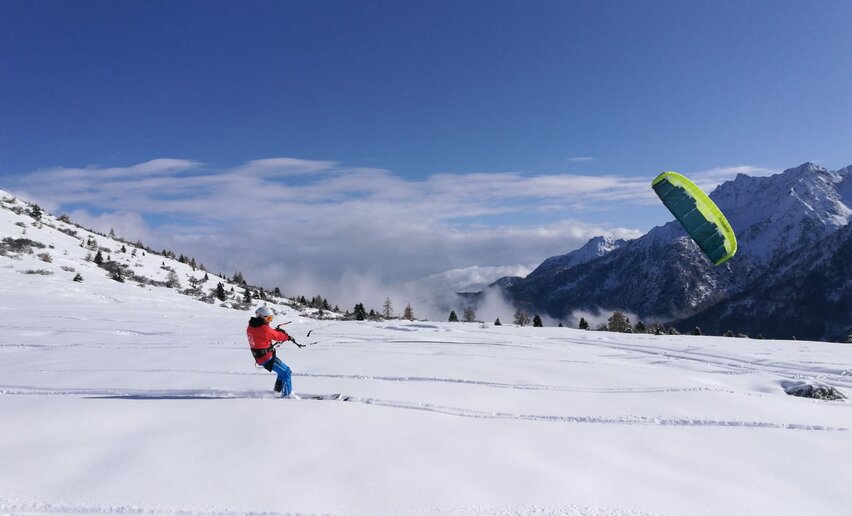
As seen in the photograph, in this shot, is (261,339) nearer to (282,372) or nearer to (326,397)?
(282,372)

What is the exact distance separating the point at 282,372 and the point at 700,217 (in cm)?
2231

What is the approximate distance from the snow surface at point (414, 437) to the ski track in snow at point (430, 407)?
2.3 inches

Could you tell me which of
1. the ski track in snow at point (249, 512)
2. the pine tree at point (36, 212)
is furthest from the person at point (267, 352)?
the pine tree at point (36, 212)

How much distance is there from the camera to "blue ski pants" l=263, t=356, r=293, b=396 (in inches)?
386

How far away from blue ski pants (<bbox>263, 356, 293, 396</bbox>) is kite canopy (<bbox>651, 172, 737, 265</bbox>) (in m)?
21.4

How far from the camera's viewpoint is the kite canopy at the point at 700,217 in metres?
22.9

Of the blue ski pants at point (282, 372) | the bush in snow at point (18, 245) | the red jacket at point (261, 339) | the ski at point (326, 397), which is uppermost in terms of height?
the bush in snow at point (18, 245)

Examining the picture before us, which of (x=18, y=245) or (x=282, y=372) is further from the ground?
(x=18, y=245)

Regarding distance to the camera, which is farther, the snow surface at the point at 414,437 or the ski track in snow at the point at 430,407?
the ski track in snow at the point at 430,407

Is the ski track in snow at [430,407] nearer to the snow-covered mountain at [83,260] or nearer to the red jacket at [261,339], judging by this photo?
the red jacket at [261,339]

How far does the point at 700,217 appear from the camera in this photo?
23.5 meters

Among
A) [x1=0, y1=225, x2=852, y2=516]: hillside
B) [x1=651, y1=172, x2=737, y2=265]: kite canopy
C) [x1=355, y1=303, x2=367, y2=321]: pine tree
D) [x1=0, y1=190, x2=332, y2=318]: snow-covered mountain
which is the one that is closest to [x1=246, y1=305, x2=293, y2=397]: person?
[x1=0, y1=225, x2=852, y2=516]: hillside

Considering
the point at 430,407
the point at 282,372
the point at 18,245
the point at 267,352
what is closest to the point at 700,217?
the point at 430,407

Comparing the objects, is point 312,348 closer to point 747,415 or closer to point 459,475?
point 459,475
